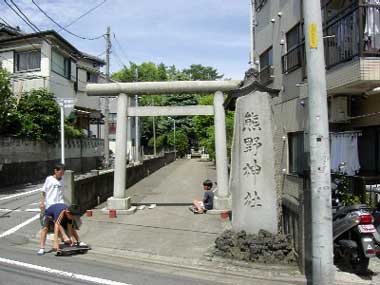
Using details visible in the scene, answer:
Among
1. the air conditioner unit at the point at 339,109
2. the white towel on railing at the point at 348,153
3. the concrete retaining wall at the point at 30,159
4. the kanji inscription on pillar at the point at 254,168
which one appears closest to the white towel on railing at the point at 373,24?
the air conditioner unit at the point at 339,109

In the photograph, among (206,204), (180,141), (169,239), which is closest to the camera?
(169,239)

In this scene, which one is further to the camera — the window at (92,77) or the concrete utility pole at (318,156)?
the window at (92,77)

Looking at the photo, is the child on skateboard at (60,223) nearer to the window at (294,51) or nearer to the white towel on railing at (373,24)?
the white towel on railing at (373,24)

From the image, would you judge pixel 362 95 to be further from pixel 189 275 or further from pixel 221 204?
pixel 189 275

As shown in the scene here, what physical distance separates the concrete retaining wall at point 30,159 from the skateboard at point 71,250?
15.1 meters

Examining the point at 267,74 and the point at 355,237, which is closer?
the point at 355,237

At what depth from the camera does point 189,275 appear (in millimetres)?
7582

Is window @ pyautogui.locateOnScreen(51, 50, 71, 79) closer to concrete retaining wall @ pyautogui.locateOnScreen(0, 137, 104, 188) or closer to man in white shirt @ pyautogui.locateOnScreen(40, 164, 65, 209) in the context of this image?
concrete retaining wall @ pyautogui.locateOnScreen(0, 137, 104, 188)

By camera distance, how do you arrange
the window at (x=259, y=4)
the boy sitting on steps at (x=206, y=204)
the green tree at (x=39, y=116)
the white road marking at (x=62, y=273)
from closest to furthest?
the white road marking at (x=62, y=273) → the boy sitting on steps at (x=206, y=204) → the window at (x=259, y=4) → the green tree at (x=39, y=116)

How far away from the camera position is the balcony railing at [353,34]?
10.2 m

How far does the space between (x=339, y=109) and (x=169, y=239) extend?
5.44 m

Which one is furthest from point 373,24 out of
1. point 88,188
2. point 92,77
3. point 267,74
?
point 92,77

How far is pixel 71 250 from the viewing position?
29.7 ft

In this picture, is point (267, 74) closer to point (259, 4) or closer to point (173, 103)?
point (259, 4)
